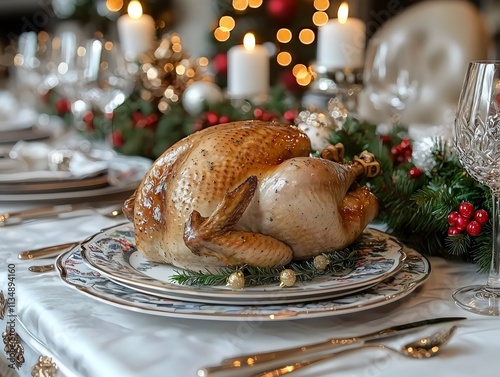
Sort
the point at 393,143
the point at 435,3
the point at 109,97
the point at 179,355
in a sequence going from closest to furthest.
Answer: the point at 179,355
the point at 393,143
the point at 109,97
the point at 435,3

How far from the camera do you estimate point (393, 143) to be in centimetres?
114

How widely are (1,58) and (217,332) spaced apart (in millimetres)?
3785

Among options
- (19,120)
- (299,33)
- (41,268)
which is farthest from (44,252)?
(299,33)

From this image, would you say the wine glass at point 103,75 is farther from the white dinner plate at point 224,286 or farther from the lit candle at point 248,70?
the white dinner plate at point 224,286

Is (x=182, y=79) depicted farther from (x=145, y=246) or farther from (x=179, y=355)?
(x=179, y=355)

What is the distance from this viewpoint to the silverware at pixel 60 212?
1067mm

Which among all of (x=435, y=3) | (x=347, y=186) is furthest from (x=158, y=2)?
(x=347, y=186)

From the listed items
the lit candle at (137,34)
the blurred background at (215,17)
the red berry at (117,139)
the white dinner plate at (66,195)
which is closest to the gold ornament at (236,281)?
the white dinner plate at (66,195)

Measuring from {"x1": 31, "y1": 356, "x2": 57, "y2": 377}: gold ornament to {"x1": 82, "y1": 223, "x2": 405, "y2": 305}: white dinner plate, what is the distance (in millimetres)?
100

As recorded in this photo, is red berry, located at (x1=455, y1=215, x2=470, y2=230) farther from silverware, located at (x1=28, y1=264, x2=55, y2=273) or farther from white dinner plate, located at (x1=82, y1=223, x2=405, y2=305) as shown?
silverware, located at (x1=28, y1=264, x2=55, y2=273)

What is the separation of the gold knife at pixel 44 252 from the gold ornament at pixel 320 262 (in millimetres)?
335

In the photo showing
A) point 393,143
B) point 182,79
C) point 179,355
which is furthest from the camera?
point 182,79

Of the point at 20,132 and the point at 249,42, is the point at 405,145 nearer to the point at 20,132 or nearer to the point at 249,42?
the point at 249,42

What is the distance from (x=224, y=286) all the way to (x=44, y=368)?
0.65 ft
